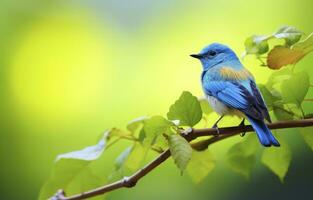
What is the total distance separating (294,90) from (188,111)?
0.42 feet

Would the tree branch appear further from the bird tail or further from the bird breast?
the bird breast

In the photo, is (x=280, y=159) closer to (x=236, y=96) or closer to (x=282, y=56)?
(x=282, y=56)

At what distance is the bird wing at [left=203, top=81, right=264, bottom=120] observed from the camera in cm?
98

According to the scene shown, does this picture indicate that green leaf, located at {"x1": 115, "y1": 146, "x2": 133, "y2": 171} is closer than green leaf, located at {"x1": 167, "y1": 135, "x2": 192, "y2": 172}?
No

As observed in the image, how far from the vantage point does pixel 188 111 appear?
72cm

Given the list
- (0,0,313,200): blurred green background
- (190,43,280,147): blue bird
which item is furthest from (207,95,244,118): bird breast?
(0,0,313,200): blurred green background

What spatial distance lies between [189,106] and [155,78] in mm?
1332

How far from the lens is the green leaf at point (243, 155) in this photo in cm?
81

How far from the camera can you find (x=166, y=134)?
27.6 inches

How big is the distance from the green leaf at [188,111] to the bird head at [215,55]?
23.7 inches

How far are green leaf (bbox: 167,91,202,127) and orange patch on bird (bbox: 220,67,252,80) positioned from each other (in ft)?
1.39

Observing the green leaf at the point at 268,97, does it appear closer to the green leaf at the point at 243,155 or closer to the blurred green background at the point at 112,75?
the green leaf at the point at 243,155

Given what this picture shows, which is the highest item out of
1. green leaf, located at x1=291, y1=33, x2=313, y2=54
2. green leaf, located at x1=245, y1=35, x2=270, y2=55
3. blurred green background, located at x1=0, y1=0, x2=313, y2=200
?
green leaf, located at x1=245, y1=35, x2=270, y2=55

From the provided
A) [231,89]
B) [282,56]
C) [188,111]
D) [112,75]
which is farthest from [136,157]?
[112,75]
